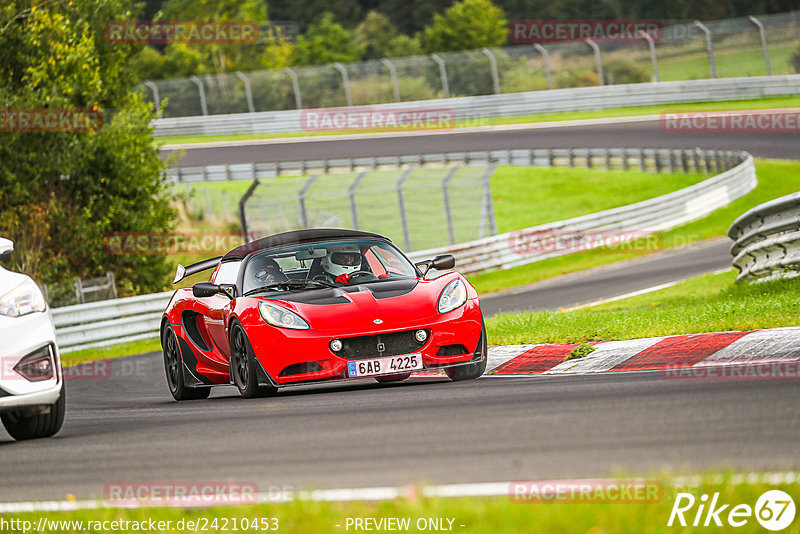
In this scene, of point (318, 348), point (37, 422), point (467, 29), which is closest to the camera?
point (37, 422)

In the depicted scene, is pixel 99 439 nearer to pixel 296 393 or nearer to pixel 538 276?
pixel 296 393

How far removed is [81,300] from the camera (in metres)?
21.0

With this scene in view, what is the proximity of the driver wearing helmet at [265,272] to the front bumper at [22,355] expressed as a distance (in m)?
2.29

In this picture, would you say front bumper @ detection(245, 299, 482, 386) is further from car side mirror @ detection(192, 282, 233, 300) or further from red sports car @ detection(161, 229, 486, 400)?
car side mirror @ detection(192, 282, 233, 300)

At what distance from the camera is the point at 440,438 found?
225 inches

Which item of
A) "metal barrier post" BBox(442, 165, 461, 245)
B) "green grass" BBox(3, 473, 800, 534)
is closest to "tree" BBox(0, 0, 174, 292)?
"metal barrier post" BBox(442, 165, 461, 245)

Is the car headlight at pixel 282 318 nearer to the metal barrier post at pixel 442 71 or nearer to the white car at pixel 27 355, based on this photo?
the white car at pixel 27 355

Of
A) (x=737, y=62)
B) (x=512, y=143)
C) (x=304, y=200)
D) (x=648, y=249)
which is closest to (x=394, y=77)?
(x=512, y=143)

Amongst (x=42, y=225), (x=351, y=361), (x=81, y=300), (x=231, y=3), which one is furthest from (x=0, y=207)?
(x=231, y=3)

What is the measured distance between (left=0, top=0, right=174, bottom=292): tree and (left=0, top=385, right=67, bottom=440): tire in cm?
1701

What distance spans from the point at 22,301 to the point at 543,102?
127ft

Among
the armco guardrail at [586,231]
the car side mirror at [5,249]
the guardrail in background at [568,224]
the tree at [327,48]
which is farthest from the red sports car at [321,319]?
the tree at [327,48]

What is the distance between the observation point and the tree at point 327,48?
74.8 metres

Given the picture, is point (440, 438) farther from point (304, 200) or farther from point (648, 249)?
point (648, 249)
